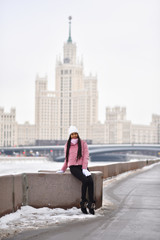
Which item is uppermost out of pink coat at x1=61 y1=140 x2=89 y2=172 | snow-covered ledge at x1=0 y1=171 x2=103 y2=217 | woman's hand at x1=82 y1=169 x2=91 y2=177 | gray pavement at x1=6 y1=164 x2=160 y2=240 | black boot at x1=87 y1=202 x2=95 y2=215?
pink coat at x1=61 y1=140 x2=89 y2=172

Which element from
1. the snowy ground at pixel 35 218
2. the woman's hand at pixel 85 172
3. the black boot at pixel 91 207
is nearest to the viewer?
the snowy ground at pixel 35 218

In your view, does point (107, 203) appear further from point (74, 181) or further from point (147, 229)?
point (147, 229)

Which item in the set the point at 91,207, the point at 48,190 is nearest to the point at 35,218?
the point at 48,190

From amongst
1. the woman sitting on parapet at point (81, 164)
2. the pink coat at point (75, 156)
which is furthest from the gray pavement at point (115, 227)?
the pink coat at point (75, 156)

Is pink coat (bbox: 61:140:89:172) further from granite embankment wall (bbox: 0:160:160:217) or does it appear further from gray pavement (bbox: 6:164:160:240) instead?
gray pavement (bbox: 6:164:160:240)

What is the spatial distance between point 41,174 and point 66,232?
242 centimetres

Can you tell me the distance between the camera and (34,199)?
10.3 meters

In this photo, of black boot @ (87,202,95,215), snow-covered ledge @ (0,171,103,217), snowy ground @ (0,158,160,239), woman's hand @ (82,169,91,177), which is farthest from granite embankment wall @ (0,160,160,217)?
black boot @ (87,202,95,215)

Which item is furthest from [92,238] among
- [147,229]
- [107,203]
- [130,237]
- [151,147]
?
[151,147]

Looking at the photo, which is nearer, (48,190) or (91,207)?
(91,207)

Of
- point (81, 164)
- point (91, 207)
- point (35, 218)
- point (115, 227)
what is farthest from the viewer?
point (81, 164)

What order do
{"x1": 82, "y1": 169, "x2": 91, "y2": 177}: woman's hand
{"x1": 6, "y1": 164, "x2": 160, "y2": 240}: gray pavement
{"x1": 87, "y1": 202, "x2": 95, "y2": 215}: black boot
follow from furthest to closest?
{"x1": 82, "y1": 169, "x2": 91, "y2": 177}: woman's hand, {"x1": 87, "y1": 202, "x2": 95, "y2": 215}: black boot, {"x1": 6, "y1": 164, "x2": 160, "y2": 240}: gray pavement

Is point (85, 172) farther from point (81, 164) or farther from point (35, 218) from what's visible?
point (35, 218)

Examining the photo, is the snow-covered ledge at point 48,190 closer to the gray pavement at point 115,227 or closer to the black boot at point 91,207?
the black boot at point 91,207
